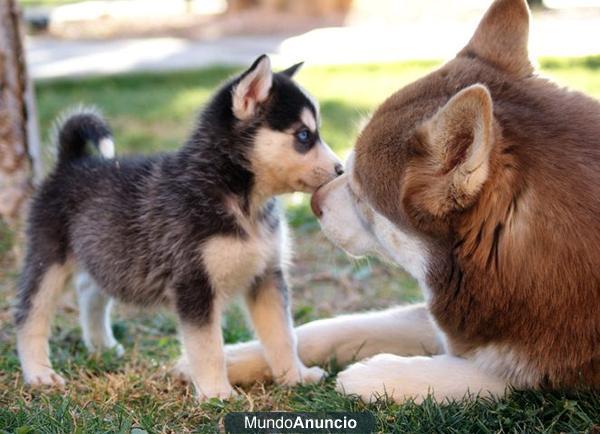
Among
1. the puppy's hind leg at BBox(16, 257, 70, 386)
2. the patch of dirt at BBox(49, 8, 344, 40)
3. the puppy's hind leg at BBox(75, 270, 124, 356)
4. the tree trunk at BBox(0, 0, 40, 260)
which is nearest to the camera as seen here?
the puppy's hind leg at BBox(16, 257, 70, 386)

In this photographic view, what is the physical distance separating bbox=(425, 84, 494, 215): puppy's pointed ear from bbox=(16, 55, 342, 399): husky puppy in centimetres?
110

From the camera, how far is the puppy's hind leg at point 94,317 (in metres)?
4.41

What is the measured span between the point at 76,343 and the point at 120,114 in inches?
231

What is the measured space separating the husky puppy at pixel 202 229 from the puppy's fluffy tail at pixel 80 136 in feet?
0.65

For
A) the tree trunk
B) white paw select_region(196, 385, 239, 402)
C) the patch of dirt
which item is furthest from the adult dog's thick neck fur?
the patch of dirt

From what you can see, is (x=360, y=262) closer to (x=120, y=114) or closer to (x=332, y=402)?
(x=332, y=402)

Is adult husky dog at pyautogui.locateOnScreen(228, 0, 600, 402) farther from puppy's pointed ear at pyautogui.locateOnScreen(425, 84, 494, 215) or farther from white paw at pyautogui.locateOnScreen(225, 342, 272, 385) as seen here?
white paw at pyautogui.locateOnScreen(225, 342, 272, 385)

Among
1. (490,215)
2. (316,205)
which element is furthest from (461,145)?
(316,205)

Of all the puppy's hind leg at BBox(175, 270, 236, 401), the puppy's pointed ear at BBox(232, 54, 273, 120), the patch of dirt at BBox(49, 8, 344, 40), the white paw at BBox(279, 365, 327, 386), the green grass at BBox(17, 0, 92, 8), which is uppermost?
the puppy's pointed ear at BBox(232, 54, 273, 120)

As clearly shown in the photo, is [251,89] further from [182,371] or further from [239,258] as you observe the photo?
[182,371]

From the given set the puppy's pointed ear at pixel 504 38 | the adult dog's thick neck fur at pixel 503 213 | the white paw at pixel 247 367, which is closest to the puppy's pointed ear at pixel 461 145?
the adult dog's thick neck fur at pixel 503 213

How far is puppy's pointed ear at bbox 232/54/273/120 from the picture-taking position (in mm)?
3818

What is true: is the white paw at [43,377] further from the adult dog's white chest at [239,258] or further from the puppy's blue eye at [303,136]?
the puppy's blue eye at [303,136]

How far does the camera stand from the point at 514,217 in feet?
9.52
